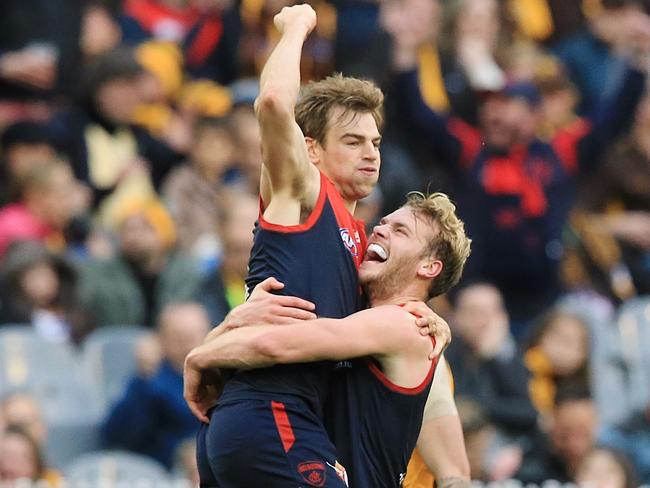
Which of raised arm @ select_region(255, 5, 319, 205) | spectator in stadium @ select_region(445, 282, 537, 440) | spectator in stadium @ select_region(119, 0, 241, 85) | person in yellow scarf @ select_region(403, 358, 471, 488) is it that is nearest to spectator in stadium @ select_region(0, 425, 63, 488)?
spectator in stadium @ select_region(445, 282, 537, 440)

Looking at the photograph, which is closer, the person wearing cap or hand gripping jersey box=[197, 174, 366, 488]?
hand gripping jersey box=[197, 174, 366, 488]

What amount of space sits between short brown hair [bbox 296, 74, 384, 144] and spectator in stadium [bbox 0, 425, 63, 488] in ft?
11.1

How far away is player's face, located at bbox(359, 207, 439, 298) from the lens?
6.74 m

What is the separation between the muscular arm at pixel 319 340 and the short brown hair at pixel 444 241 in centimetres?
27

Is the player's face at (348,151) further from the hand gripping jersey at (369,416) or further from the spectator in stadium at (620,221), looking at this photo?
the spectator in stadium at (620,221)

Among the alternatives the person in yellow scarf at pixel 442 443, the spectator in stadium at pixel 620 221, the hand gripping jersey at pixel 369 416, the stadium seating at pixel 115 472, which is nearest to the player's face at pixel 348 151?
the hand gripping jersey at pixel 369 416

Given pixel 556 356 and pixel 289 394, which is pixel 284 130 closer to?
pixel 289 394

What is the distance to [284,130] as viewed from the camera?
6.34 meters

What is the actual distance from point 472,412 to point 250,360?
422 cm

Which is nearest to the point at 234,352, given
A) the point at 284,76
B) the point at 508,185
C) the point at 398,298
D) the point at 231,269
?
the point at 398,298

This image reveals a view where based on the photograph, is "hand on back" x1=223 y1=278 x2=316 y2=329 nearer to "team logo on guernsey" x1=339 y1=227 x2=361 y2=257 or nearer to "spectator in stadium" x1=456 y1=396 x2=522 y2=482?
"team logo on guernsey" x1=339 y1=227 x2=361 y2=257

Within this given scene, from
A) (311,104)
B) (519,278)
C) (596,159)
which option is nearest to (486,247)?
(519,278)

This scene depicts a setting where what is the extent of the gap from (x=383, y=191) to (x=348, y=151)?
5.40 m

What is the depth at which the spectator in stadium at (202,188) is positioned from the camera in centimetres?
1180
